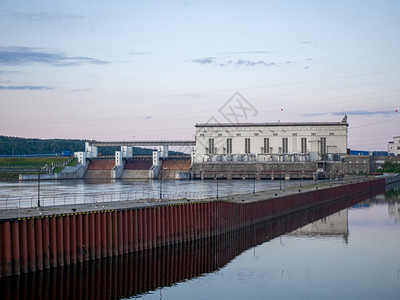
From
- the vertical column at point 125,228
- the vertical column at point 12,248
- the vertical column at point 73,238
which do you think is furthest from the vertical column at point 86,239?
the vertical column at point 12,248

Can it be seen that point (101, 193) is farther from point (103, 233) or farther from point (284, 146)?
point (284, 146)

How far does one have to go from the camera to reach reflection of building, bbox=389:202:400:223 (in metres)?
75.1

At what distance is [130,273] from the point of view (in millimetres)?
38781

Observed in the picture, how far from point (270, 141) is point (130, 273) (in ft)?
471

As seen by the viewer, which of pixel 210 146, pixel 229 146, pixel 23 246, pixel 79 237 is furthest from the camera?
pixel 210 146

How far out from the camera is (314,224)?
69.6 meters

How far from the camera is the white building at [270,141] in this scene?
574 ft

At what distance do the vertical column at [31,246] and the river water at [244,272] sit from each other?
65cm

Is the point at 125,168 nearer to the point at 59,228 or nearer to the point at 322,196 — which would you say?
the point at 322,196

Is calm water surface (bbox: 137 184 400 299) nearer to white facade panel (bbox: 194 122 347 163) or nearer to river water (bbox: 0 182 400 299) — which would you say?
river water (bbox: 0 182 400 299)

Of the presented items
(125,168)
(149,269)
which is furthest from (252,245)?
(125,168)

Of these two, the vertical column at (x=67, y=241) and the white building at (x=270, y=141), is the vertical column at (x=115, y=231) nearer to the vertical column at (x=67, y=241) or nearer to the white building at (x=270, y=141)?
the vertical column at (x=67, y=241)

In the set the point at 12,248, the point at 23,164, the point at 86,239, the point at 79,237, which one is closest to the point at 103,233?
the point at 86,239

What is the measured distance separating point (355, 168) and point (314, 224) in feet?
372
